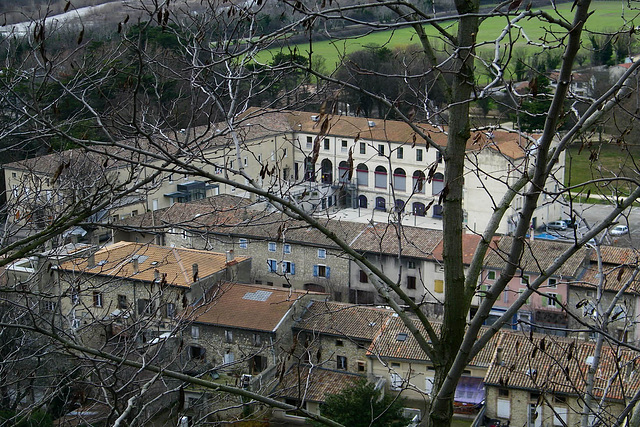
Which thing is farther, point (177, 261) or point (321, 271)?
point (321, 271)

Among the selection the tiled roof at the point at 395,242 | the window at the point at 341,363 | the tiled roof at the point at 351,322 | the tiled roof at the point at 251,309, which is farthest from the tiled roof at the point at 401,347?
the tiled roof at the point at 395,242

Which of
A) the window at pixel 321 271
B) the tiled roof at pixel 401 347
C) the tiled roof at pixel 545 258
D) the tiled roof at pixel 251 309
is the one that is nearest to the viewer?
the tiled roof at pixel 401 347

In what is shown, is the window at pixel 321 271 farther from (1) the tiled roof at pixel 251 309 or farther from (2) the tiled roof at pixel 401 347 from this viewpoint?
(2) the tiled roof at pixel 401 347

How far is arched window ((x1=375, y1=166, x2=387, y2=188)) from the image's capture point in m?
29.8

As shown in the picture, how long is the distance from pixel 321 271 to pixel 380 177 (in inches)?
379

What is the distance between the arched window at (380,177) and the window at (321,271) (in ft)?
31.1

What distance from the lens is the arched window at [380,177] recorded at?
2980 cm

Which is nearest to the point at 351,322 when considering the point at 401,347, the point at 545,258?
the point at 401,347

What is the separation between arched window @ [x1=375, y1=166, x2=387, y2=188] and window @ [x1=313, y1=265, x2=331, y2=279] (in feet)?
31.1

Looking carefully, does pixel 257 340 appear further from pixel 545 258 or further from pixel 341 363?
pixel 545 258

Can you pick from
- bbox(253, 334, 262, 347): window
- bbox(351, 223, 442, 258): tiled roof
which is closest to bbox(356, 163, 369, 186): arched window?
bbox(351, 223, 442, 258): tiled roof

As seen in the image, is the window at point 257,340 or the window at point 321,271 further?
the window at point 321,271

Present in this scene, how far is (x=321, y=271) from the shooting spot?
21016mm

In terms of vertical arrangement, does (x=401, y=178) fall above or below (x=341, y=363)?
above
